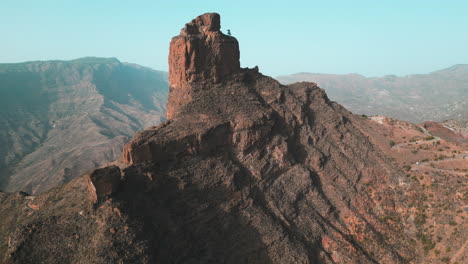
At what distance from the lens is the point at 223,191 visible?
30000 mm

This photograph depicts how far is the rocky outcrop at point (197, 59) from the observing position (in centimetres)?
3497

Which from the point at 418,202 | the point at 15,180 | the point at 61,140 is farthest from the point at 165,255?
the point at 61,140

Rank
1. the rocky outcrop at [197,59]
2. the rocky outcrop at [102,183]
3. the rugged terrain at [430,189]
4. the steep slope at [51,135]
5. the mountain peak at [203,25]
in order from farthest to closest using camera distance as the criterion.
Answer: the steep slope at [51,135] < the mountain peak at [203,25] < the rocky outcrop at [197,59] < the rugged terrain at [430,189] < the rocky outcrop at [102,183]

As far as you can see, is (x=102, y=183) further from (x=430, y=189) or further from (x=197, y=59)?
(x=430, y=189)

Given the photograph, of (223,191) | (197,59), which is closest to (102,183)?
(223,191)

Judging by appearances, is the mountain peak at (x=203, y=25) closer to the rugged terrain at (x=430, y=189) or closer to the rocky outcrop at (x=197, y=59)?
the rocky outcrop at (x=197, y=59)

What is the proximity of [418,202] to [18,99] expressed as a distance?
21242cm

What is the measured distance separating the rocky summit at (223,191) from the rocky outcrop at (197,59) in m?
0.13

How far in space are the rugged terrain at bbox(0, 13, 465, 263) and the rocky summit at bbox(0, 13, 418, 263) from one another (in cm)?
12

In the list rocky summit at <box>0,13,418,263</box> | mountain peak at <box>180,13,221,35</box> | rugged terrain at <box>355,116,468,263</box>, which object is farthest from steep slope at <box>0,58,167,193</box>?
rugged terrain at <box>355,116,468,263</box>

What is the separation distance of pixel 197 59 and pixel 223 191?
1626cm

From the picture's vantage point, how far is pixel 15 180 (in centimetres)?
9525

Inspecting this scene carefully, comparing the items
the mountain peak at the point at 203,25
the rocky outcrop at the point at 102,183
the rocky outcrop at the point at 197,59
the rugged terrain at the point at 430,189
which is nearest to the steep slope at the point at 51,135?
the rocky outcrop at the point at 197,59

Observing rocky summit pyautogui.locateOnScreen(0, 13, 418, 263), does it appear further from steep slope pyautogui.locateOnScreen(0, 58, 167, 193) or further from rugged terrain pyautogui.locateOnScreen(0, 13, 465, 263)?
steep slope pyautogui.locateOnScreen(0, 58, 167, 193)
